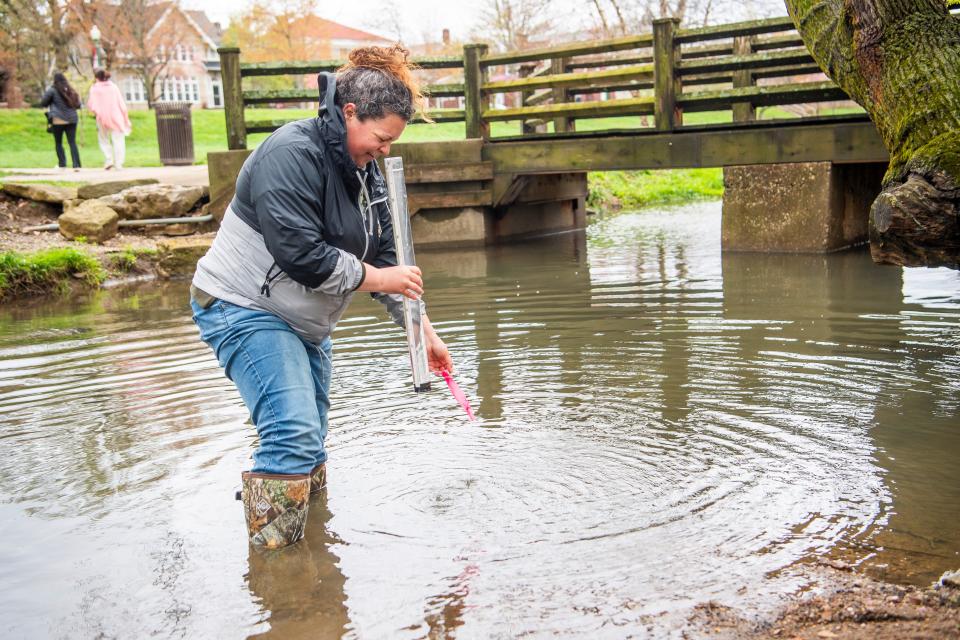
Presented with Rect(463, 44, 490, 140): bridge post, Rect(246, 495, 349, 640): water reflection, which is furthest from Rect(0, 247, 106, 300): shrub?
Rect(246, 495, 349, 640): water reflection

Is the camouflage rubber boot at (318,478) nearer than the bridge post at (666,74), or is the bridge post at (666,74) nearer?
the camouflage rubber boot at (318,478)

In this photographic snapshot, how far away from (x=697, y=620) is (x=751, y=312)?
5852 mm

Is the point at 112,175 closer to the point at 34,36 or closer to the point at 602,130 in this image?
the point at 602,130

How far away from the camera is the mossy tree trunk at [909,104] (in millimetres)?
5137

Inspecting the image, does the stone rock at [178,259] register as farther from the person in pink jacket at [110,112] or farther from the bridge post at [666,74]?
the person in pink jacket at [110,112]

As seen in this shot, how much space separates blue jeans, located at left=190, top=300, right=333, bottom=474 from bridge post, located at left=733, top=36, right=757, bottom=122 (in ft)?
33.6

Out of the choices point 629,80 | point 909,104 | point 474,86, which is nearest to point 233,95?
point 474,86

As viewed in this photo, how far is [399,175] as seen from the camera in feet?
12.7

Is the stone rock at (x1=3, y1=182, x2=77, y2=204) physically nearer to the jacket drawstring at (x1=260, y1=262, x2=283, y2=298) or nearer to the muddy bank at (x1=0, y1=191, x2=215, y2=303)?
the muddy bank at (x1=0, y1=191, x2=215, y2=303)

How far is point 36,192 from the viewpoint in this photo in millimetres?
14672

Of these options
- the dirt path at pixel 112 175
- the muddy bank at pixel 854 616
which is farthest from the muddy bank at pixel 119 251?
the muddy bank at pixel 854 616

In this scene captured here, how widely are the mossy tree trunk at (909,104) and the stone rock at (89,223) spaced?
10252 millimetres

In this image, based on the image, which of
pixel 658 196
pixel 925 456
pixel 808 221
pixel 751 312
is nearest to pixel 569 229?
pixel 808 221

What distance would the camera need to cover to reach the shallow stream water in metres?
3.57
